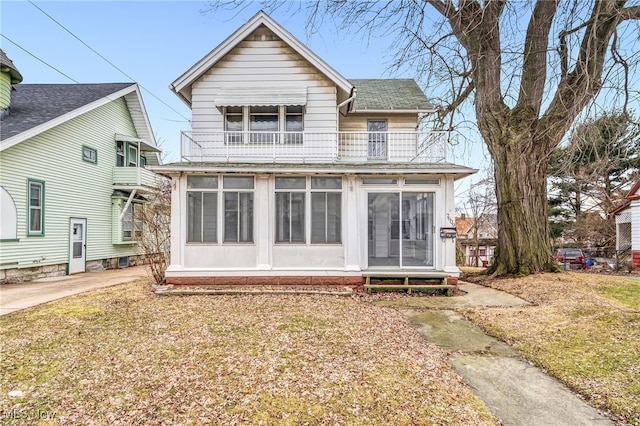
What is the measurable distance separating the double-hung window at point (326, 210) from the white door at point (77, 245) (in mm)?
10511

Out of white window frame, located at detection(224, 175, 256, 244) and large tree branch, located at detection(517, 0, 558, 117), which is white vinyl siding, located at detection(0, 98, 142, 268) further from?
large tree branch, located at detection(517, 0, 558, 117)

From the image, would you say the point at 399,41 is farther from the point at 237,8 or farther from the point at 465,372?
the point at 465,372

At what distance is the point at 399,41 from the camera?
33.7 feet

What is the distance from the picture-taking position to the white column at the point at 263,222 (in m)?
9.65

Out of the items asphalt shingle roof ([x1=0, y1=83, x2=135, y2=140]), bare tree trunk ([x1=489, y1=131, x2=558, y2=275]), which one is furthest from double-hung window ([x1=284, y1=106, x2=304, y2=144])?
asphalt shingle roof ([x1=0, y1=83, x2=135, y2=140])

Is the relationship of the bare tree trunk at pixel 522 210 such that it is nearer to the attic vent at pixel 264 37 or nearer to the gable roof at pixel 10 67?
the attic vent at pixel 264 37

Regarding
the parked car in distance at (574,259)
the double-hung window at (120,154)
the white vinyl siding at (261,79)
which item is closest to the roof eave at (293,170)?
the white vinyl siding at (261,79)

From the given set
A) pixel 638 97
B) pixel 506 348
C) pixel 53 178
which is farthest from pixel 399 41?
pixel 53 178

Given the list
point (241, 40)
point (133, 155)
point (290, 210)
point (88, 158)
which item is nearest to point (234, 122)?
point (241, 40)

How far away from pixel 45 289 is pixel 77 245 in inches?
175

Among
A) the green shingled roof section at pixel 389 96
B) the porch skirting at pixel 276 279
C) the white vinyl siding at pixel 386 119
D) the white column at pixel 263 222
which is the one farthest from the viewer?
the white vinyl siding at pixel 386 119

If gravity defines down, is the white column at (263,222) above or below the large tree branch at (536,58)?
below

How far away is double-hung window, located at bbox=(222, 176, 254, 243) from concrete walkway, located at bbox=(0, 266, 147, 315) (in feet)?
15.3

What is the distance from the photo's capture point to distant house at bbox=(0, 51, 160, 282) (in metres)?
11.3
